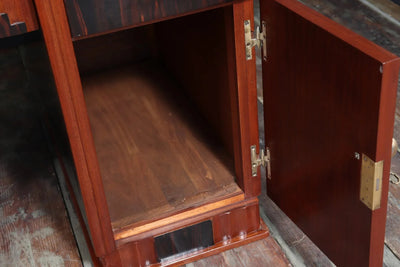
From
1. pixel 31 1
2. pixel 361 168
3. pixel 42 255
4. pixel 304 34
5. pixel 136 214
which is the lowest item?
pixel 42 255

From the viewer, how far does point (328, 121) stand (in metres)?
1.19

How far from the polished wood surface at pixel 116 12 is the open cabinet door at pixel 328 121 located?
0.66 feet

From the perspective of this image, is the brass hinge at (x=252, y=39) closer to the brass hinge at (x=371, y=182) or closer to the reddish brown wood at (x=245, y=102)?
the reddish brown wood at (x=245, y=102)

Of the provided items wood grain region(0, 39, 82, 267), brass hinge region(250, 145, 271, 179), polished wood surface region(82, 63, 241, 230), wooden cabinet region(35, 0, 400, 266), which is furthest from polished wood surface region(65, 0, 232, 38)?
polished wood surface region(82, 63, 241, 230)

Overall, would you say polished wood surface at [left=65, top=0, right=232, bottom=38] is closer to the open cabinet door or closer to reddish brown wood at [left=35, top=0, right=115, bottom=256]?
reddish brown wood at [left=35, top=0, right=115, bottom=256]

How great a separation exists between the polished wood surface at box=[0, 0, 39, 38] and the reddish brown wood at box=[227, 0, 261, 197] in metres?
0.41

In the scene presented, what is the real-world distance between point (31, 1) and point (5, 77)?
139 cm

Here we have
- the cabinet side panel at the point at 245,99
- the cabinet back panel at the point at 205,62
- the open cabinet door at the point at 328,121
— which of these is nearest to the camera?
the open cabinet door at the point at 328,121

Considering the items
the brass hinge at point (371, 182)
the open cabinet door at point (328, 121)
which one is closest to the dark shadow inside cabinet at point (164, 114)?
the open cabinet door at point (328, 121)

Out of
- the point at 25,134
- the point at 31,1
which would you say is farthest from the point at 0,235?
the point at 31,1

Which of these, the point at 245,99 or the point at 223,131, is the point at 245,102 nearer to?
the point at 245,99

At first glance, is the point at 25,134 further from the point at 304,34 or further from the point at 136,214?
the point at 304,34

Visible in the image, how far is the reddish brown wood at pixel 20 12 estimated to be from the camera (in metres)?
1.07

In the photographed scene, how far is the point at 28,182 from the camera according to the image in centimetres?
188
